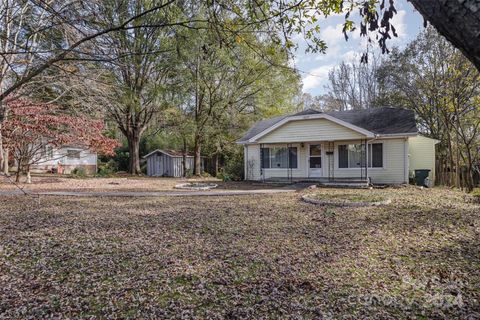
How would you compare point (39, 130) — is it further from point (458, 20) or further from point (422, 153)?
point (422, 153)

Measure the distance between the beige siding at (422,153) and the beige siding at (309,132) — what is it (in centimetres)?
520

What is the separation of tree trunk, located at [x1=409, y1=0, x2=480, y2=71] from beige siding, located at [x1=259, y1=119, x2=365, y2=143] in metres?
14.3

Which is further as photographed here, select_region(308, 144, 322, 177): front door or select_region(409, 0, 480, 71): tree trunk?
select_region(308, 144, 322, 177): front door

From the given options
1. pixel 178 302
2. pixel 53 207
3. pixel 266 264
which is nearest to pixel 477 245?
pixel 266 264

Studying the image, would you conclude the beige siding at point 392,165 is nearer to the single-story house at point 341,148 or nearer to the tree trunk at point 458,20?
the single-story house at point 341,148

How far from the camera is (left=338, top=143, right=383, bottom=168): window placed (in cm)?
1565

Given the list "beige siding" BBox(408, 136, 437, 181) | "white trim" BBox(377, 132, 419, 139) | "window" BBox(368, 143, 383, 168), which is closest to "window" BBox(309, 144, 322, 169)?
"window" BBox(368, 143, 383, 168)

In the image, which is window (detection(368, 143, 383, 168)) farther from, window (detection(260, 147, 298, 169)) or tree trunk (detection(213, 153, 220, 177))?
tree trunk (detection(213, 153, 220, 177))

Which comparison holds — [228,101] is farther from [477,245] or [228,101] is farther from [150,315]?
[150,315]

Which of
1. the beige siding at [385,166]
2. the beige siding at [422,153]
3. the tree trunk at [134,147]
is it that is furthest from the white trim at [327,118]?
the tree trunk at [134,147]

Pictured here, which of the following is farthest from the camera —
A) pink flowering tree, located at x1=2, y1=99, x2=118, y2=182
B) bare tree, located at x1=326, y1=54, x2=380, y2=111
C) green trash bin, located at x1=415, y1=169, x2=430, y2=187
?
bare tree, located at x1=326, y1=54, x2=380, y2=111

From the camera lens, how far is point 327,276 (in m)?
3.93

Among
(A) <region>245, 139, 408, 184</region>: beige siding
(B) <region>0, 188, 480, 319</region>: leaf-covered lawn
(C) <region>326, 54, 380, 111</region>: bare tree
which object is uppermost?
(C) <region>326, 54, 380, 111</region>: bare tree

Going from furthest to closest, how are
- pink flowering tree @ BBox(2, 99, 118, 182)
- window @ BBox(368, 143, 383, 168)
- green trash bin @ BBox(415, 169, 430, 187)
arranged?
green trash bin @ BBox(415, 169, 430, 187) < window @ BBox(368, 143, 383, 168) < pink flowering tree @ BBox(2, 99, 118, 182)
